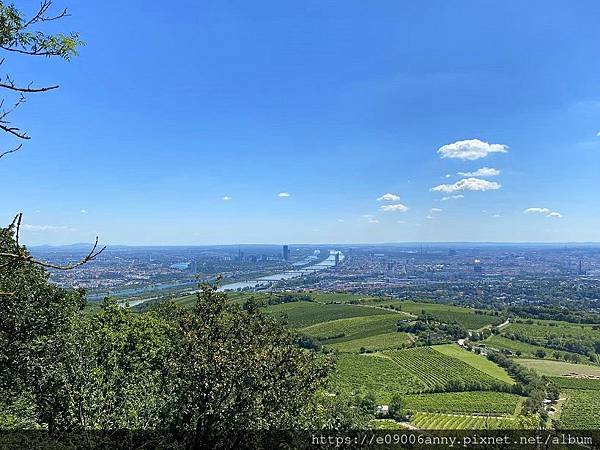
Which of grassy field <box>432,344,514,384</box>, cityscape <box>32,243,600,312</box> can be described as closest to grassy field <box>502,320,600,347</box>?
grassy field <box>432,344,514,384</box>

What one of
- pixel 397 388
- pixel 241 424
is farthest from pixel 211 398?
pixel 397 388

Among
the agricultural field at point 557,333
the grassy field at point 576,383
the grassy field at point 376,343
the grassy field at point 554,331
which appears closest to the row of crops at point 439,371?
the grassy field at point 376,343

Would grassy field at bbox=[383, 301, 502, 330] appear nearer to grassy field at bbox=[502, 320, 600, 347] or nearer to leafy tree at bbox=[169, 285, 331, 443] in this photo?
grassy field at bbox=[502, 320, 600, 347]

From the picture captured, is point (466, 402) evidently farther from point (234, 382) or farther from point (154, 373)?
point (154, 373)

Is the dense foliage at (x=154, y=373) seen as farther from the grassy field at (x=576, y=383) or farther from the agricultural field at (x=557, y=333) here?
the agricultural field at (x=557, y=333)

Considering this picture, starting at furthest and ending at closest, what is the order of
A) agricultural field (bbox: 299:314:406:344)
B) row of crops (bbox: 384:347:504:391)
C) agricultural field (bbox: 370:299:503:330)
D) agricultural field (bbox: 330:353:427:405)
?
agricultural field (bbox: 370:299:503:330)
agricultural field (bbox: 299:314:406:344)
row of crops (bbox: 384:347:504:391)
agricultural field (bbox: 330:353:427:405)

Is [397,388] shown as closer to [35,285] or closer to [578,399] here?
[578,399]

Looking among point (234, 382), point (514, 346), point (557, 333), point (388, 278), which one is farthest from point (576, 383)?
point (388, 278)
